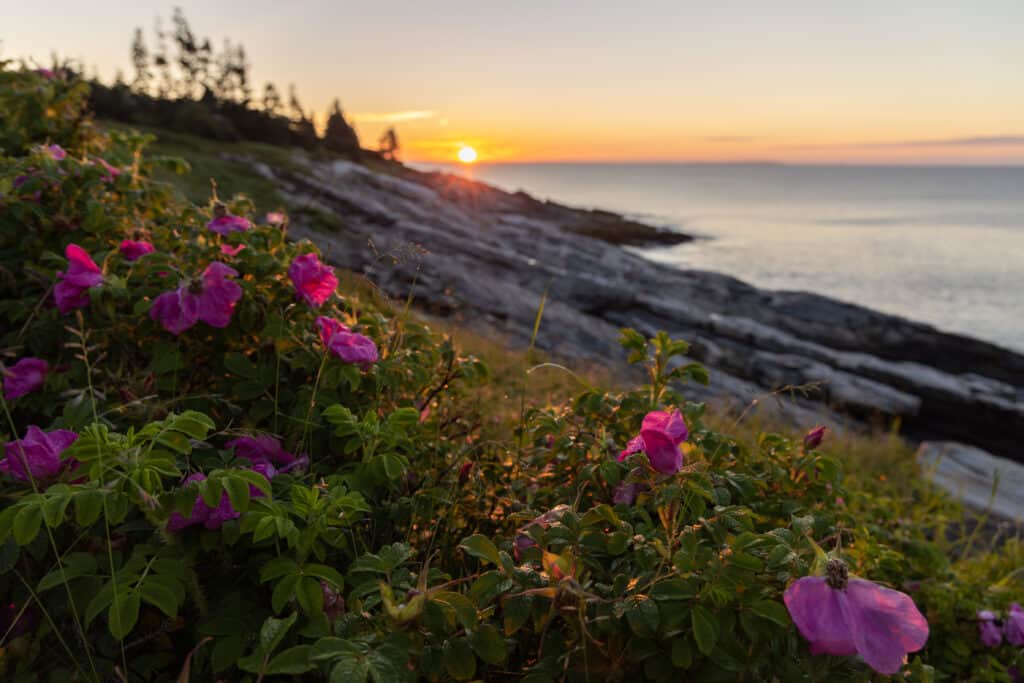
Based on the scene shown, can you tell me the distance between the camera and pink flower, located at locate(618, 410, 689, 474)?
1.57m

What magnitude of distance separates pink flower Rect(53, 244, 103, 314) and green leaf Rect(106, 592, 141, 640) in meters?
1.37

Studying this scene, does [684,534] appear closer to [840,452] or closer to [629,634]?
[629,634]

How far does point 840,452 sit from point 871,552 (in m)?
5.11

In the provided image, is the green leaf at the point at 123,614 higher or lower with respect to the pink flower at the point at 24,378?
lower

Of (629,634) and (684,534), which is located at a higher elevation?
(684,534)

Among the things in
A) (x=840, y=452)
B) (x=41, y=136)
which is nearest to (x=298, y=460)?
(x=41, y=136)

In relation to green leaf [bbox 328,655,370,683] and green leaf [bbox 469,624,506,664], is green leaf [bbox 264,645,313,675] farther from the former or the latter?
green leaf [bbox 469,624,506,664]

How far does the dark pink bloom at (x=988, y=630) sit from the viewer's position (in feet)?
8.70

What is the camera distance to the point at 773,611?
4.16 ft

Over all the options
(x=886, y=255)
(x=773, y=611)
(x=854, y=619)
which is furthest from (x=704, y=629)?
(x=886, y=255)

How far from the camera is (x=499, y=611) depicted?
1604 mm

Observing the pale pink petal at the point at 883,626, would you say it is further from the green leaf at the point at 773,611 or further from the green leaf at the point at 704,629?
the green leaf at the point at 704,629

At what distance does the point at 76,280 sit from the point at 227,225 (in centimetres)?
57

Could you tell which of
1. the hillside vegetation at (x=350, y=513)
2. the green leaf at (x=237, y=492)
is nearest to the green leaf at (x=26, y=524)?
the hillside vegetation at (x=350, y=513)
